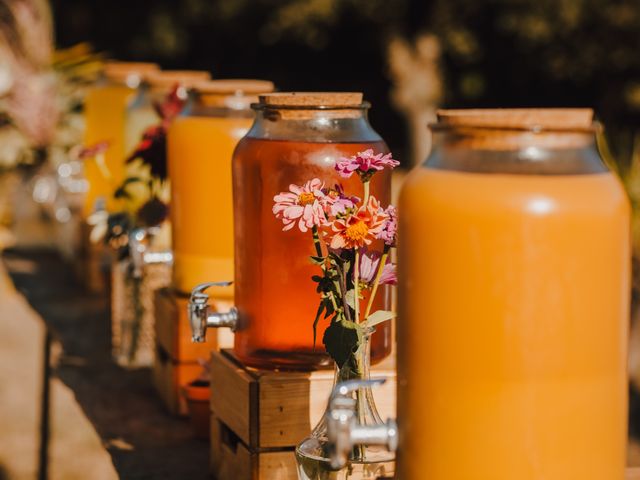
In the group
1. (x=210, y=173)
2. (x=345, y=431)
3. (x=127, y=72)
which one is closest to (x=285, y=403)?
(x=345, y=431)

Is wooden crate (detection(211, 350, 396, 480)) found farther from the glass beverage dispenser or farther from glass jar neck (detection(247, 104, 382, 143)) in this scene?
glass jar neck (detection(247, 104, 382, 143))

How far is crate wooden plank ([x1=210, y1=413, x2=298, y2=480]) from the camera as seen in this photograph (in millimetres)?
1617

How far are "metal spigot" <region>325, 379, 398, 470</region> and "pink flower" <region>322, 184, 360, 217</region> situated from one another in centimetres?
29

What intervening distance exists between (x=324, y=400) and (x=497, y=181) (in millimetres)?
629

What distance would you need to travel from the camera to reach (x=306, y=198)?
1438 mm

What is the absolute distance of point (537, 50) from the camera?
46.9 ft

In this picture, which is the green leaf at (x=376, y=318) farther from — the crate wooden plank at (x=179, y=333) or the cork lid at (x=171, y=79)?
the cork lid at (x=171, y=79)

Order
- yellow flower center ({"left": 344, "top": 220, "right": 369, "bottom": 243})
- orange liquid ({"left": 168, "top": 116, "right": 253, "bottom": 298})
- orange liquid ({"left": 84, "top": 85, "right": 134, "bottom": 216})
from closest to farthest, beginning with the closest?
yellow flower center ({"left": 344, "top": 220, "right": 369, "bottom": 243})
orange liquid ({"left": 168, "top": 116, "right": 253, "bottom": 298})
orange liquid ({"left": 84, "top": 85, "right": 134, "bottom": 216})

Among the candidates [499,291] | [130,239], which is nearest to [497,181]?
A: [499,291]

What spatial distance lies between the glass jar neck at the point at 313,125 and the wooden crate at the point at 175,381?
2.30 feet

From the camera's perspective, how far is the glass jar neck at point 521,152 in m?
1.07

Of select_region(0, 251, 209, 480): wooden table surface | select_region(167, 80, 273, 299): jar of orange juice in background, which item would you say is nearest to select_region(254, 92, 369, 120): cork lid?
select_region(167, 80, 273, 299): jar of orange juice in background

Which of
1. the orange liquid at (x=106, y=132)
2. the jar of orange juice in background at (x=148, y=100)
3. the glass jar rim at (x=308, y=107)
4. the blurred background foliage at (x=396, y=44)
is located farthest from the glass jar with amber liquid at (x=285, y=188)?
the blurred background foliage at (x=396, y=44)

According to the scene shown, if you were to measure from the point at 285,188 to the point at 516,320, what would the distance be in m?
0.58
